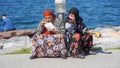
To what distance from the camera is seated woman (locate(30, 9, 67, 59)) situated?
11.7 meters

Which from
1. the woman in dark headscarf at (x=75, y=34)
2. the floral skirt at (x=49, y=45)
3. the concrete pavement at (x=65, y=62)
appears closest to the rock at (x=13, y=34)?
the concrete pavement at (x=65, y=62)

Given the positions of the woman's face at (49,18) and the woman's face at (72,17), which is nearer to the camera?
the woman's face at (49,18)

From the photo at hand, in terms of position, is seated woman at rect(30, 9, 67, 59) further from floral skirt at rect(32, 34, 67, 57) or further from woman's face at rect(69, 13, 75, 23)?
woman's face at rect(69, 13, 75, 23)

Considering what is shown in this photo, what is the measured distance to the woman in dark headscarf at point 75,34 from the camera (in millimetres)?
11727

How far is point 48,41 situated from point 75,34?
0.66m

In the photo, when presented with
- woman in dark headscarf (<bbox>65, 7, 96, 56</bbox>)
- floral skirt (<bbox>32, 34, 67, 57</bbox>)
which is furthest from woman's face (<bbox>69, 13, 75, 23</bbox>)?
floral skirt (<bbox>32, 34, 67, 57</bbox>)

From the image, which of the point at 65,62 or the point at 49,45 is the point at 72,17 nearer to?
the point at 49,45

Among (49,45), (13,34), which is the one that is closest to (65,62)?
(49,45)

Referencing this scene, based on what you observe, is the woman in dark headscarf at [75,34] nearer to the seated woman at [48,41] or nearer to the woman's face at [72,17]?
the woman's face at [72,17]

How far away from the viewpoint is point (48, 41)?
38.5 ft

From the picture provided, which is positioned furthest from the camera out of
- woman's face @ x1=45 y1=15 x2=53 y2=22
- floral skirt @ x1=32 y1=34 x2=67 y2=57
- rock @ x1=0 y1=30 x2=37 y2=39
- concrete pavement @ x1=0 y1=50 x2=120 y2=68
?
rock @ x1=0 y1=30 x2=37 y2=39

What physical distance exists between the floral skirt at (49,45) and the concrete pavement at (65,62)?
0.17 m

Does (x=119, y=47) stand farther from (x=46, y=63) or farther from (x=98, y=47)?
(x=46, y=63)

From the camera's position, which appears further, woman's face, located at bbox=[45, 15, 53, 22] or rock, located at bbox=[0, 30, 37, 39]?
rock, located at bbox=[0, 30, 37, 39]
